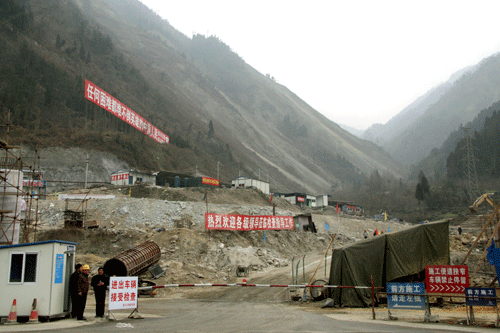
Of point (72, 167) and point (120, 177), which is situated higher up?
point (72, 167)

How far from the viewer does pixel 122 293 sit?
1055 cm

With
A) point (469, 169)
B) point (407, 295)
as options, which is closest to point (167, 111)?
point (469, 169)

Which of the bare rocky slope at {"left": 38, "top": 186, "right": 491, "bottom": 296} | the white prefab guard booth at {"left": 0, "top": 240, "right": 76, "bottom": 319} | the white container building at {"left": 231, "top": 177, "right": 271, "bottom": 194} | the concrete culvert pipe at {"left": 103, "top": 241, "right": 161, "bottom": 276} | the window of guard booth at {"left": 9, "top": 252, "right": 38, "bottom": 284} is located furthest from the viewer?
the white container building at {"left": 231, "top": 177, "right": 271, "bottom": 194}

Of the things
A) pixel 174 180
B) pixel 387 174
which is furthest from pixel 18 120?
pixel 387 174

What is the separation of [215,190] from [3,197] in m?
32.8

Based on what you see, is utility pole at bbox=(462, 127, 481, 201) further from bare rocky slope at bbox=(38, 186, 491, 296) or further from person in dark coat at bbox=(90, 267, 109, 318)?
person in dark coat at bbox=(90, 267, 109, 318)

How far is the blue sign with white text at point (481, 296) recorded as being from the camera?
31.5 feet

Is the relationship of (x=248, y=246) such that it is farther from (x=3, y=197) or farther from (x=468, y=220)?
(x=468, y=220)

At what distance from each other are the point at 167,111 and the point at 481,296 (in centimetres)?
10470

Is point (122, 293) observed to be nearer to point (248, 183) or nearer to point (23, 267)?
point (23, 267)

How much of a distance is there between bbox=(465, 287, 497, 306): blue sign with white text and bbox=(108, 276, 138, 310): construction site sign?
9473 mm

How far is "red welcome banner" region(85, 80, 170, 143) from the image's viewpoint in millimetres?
55003

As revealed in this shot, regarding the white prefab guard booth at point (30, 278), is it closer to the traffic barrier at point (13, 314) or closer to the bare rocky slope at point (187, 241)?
the traffic barrier at point (13, 314)

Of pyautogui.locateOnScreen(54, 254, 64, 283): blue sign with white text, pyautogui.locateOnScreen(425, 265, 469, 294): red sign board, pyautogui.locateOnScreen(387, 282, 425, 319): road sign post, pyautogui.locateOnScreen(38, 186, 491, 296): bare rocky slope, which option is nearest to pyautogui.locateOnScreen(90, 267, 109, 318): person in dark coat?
pyautogui.locateOnScreen(54, 254, 64, 283): blue sign with white text
